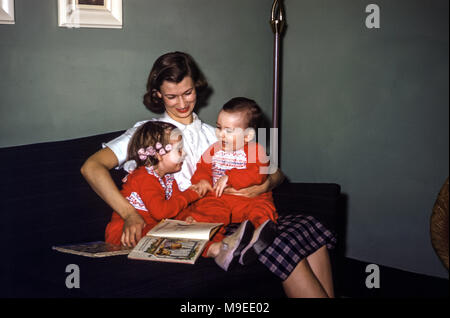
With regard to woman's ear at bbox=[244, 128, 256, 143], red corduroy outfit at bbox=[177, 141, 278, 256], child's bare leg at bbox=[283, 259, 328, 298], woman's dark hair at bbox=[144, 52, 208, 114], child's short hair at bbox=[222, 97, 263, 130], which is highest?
woman's dark hair at bbox=[144, 52, 208, 114]

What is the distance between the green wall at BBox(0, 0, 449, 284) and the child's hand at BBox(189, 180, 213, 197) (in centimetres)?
68

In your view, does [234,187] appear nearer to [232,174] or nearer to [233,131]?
[232,174]

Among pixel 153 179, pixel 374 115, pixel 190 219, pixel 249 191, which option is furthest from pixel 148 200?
pixel 374 115

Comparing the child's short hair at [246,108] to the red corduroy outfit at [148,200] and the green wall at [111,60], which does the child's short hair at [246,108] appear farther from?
the green wall at [111,60]

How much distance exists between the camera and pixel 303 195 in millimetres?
2090

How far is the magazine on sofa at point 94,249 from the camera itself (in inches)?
65.0

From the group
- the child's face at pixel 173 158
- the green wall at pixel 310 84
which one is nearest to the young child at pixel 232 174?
the child's face at pixel 173 158

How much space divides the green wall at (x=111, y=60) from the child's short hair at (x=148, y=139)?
0.47 metres

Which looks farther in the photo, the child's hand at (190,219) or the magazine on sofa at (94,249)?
the child's hand at (190,219)

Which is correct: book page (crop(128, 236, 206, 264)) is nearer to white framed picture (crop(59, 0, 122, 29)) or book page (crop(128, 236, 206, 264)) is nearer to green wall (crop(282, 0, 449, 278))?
white framed picture (crop(59, 0, 122, 29))

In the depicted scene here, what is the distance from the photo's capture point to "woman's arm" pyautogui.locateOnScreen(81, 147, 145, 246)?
1749 mm

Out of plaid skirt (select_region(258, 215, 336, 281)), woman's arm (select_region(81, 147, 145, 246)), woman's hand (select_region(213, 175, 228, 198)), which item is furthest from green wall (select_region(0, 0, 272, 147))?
plaid skirt (select_region(258, 215, 336, 281))
